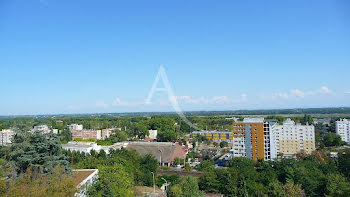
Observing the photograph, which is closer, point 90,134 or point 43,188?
point 43,188

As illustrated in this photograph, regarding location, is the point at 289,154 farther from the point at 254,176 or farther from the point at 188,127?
the point at 188,127

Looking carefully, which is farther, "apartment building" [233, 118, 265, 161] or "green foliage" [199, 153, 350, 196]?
"apartment building" [233, 118, 265, 161]

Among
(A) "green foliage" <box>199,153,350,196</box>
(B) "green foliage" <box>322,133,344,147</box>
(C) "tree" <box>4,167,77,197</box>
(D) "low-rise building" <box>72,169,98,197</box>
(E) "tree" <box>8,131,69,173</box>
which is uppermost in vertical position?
(E) "tree" <box>8,131,69,173</box>

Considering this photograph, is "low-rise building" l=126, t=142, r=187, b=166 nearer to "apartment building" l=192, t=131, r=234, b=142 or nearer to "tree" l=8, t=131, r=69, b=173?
"apartment building" l=192, t=131, r=234, b=142

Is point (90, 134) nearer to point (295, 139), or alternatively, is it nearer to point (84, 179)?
point (295, 139)

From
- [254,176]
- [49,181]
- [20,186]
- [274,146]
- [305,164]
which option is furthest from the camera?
[274,146]

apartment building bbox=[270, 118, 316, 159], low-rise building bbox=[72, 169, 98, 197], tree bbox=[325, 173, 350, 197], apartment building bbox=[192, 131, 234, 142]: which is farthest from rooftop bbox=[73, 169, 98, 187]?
apartment building bbox=[192, 131, 234, 142]

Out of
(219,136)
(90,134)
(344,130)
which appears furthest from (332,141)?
(90,134)

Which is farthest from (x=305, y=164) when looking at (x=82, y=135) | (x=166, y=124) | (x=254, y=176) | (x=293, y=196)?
(x=82, y=135)

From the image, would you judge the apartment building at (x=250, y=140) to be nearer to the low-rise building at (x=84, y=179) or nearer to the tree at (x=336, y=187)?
the tree at (x=336, y=187)

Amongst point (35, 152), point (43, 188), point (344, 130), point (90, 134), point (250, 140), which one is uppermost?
point (35, 152)

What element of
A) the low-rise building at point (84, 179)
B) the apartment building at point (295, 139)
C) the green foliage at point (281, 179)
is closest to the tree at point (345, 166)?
the green foliage at point (281, 179)
